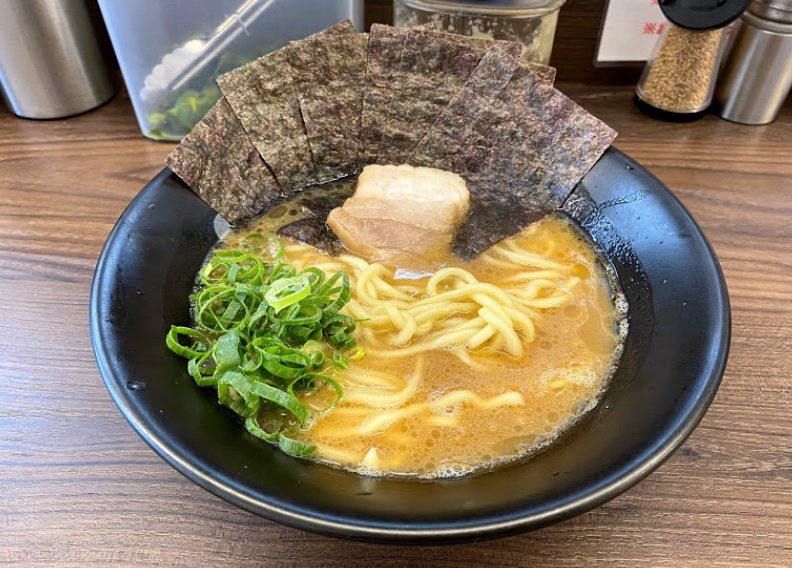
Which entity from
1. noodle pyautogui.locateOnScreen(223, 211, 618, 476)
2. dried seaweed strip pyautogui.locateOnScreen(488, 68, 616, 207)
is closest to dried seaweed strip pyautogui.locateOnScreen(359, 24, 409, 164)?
dried seaweed strip pyautogui.locateOnScreen(488, 68, 616, 207)

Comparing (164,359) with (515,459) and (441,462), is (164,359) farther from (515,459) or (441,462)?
(515,459)

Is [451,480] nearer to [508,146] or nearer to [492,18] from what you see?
[508,146]

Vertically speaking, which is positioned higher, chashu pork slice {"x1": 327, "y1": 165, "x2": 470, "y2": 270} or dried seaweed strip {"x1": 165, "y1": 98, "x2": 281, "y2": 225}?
dried seaweed strip {"x1": 165, "y1": 98, "x2": 281, "y2": 225}

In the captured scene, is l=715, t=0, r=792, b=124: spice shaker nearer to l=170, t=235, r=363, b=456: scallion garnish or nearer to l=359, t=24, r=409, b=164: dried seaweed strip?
l=359, t=24, r=409, b=164: dried seaweed strip

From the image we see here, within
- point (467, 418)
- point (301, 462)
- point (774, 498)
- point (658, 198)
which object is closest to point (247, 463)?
point (301, 462)

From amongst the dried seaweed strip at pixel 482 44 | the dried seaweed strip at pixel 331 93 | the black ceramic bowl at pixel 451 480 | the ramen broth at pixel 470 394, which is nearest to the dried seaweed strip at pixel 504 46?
the dried seaweed strip at pixel 482 44

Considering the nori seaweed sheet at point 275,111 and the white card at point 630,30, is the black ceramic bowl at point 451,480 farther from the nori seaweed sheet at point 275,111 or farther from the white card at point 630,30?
the white card at point 630,30

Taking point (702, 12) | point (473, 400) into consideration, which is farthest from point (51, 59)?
point (702, 12)
